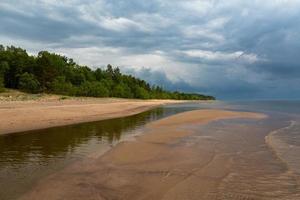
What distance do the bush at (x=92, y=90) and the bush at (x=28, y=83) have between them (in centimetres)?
1655

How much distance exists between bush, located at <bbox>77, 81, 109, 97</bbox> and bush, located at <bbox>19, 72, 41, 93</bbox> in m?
16.5

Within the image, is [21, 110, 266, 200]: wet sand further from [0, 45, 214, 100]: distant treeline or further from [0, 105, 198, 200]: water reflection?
[0, 45, 214, 100]: distant treeline

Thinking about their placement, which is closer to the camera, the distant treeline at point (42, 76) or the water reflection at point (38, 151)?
the water reflection at point (38, 151)

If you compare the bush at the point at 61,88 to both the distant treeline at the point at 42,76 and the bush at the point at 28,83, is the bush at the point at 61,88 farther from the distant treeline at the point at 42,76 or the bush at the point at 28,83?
the bush at the point at 28,83

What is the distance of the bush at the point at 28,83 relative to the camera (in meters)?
89.6

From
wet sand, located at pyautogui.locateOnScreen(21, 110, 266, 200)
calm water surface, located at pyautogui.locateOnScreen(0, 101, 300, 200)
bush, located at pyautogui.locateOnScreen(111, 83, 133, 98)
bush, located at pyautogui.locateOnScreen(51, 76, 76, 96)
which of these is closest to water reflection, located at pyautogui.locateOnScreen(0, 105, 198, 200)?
calm water surface, located at pyautogui.locateOnScreen(0, 101, 300, 200)

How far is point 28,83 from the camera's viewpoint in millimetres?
89438

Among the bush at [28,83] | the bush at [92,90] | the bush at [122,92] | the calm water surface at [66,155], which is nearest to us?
the calm water surface at [66,155]

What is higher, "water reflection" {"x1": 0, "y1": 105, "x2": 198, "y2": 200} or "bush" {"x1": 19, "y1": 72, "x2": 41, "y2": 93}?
"bush" {"x1": 19, "y1": 72, "x2": 41, "y2": 93}

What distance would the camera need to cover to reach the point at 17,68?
98.1 m

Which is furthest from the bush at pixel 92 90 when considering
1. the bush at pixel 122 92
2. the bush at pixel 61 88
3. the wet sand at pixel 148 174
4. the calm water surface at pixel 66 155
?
the wet sand at pixel 148 174

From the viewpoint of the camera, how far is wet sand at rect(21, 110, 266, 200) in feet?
34.6

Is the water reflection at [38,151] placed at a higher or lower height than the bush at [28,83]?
lower

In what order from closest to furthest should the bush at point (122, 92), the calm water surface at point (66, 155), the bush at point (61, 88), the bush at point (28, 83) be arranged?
1. the calm water surface at point (66, 155)
2. the bush at point (28, 83)
3. the bush at point (61, 88)
4. the bush at point (122, 92)
